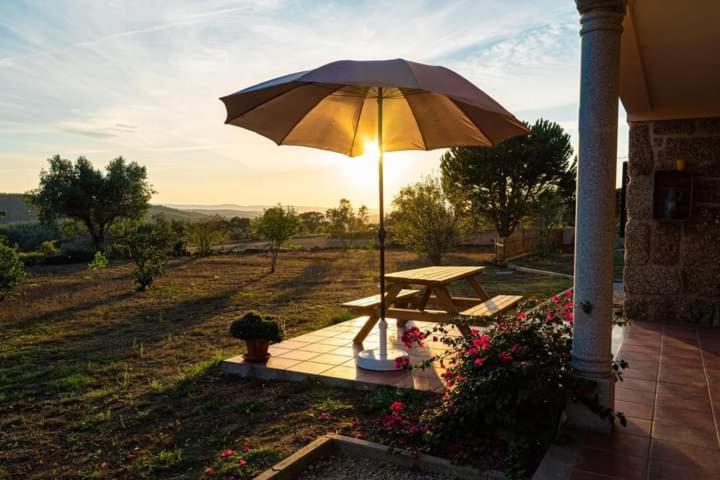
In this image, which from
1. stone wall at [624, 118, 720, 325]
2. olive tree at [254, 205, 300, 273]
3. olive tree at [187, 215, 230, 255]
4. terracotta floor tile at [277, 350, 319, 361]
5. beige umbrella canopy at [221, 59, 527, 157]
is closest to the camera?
beige umbrella canopy at [221, 59, 527, 157]

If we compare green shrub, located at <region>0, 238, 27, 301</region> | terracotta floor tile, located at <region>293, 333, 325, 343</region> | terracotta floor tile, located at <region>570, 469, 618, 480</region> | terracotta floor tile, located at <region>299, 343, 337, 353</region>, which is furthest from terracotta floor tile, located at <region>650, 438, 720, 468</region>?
green shrub, located at <region>0, 238, 27, 301</region>

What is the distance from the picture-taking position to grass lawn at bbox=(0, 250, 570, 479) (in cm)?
273

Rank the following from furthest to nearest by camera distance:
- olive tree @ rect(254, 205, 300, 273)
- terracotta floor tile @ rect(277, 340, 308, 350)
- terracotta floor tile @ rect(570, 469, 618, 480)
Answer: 1. olive tree @ rect(254, 205, 300, 273)
2. terracotta floor tile @ rect(277, 340, 308, 350)
3. terracotta floor tile @ rect(570, 469, 618, 480)

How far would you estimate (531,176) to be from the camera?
17.5 m

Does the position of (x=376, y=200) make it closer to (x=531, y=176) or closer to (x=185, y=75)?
(x=185, y=75)

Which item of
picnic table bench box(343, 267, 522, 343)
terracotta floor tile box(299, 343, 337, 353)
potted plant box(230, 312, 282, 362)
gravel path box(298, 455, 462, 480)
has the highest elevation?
picnic table bench box(343, 267, 522, 343)

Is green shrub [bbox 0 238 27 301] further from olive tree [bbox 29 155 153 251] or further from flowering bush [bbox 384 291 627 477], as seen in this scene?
olive tree [bbox 29 155 153 251]

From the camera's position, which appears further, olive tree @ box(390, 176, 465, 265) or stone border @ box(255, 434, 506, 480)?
olive tree @ box(390, 176, 465, 265)

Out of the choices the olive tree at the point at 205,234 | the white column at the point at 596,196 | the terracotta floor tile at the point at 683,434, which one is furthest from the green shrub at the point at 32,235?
the terracotta floor tile at the point at 683,434

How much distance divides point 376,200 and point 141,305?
5.22 meters

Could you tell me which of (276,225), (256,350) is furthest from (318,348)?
(276,225)

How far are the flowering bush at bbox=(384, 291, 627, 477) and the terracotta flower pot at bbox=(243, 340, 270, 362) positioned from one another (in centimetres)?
158

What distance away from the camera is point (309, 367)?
13.0ft

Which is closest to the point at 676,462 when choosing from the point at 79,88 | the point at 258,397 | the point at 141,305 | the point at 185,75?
the point at 258,397
